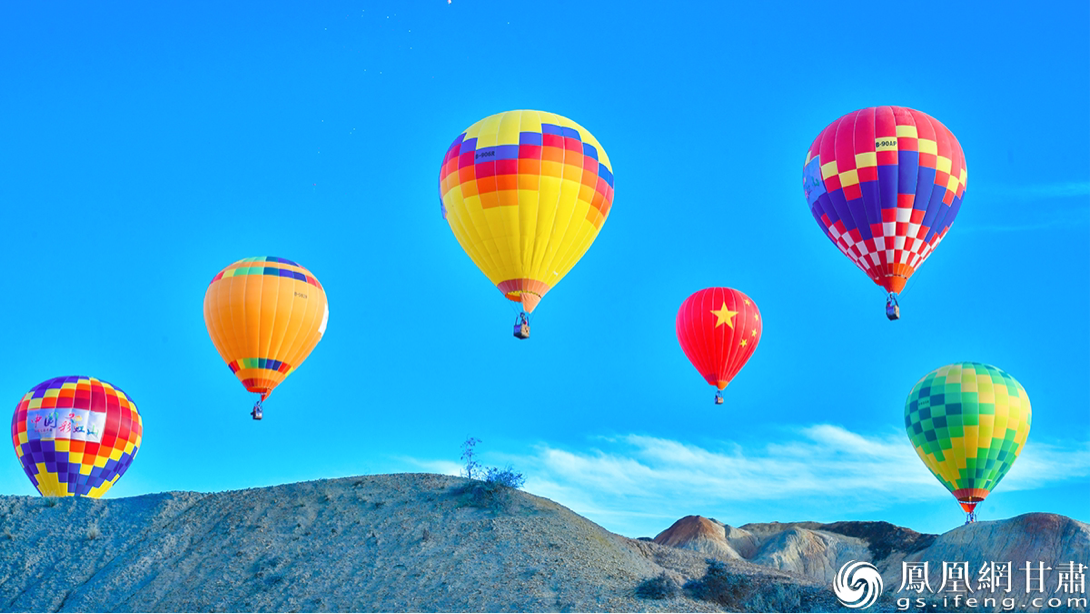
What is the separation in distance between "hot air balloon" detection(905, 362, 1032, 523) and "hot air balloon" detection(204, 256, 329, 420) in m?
A: 29.0

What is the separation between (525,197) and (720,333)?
14564 millimetres

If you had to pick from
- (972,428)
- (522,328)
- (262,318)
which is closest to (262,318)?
(262,318)

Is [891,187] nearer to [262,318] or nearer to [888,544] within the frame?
[262,318]

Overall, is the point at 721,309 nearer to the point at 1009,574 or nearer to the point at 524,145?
the point at 524,145

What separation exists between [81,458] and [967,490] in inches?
1580

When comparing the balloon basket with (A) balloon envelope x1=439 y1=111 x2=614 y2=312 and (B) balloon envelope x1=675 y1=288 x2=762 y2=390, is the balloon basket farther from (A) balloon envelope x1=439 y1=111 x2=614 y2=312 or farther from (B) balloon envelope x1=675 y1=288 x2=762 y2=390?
(B) balloon envelope x1=675 y1=288 x2=762 y2=390

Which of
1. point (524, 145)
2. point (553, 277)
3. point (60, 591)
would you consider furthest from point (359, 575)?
point (524, 145)

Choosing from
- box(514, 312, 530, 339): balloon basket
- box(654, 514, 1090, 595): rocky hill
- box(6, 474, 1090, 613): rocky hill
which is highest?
box(514, 312, 530, 339): balloon basket

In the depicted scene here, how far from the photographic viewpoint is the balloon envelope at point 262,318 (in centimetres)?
3816

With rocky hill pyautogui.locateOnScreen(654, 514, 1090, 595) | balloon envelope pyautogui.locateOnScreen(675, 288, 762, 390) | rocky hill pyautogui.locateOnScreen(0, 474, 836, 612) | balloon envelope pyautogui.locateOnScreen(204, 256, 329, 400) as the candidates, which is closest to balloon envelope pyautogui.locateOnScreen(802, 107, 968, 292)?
balloon envelope pyautogui.locateOnScreen(675, 288, 762, 390)

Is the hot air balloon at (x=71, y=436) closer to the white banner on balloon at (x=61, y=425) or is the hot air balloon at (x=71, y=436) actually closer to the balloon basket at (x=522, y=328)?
the white banner on balloon at (x=61, y=425)

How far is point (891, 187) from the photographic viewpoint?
1405 inches

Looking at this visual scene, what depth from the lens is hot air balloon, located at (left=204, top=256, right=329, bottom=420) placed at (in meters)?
38.2

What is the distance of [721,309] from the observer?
44.3m
